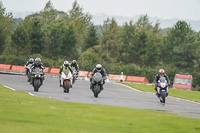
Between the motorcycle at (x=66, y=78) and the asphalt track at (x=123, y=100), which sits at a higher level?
the motorcycle at (x=66, y=78)

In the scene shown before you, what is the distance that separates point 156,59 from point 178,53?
5880mm

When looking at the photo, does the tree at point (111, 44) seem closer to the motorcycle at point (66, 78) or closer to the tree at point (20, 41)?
the tree at point (20, 41)

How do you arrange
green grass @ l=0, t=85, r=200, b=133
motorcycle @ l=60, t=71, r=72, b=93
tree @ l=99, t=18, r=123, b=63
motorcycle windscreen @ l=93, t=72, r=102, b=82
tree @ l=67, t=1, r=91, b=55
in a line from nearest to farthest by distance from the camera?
1. green grass @ l=0, t=85, r=200, b=133
2. motorcycle windscreen @ l=93, t=72, r=102, b=82
3. motorcycle @ l=60, t=71, r=72, b=93
4. tree @ l=99, t=18, r=123, b=63
5. tree @ l=67, t=1, r=91, b=55

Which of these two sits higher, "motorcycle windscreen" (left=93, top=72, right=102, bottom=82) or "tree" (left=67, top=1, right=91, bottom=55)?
"tree" (left=67, top=1, right=91, bottom=55)

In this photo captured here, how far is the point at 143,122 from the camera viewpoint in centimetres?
1230

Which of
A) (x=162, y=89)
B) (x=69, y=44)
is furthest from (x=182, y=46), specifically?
(x=162, y=89)

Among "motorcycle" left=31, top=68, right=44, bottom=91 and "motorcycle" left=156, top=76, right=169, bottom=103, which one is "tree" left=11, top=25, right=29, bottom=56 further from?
"motorcycle" left=156, top=76, right=169, bottom=103

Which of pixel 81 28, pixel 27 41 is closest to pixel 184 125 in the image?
pixel 27 41

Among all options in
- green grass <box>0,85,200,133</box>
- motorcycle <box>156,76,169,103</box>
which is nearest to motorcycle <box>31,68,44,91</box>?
motorcycle <box>156,76,169,103</box>

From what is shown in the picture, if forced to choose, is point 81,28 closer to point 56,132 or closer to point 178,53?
point 178,53

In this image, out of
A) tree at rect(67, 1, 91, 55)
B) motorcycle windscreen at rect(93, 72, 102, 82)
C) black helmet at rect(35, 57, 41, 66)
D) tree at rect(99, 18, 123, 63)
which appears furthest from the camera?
tree at rect(67, 1, 91, 55)

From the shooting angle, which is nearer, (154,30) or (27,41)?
(27,41)

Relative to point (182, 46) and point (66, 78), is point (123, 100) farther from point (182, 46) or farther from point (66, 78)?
point (182, 46)

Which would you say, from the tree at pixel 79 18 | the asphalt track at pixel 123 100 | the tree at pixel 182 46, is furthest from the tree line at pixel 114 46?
the asphalt track at pixel 123 100
